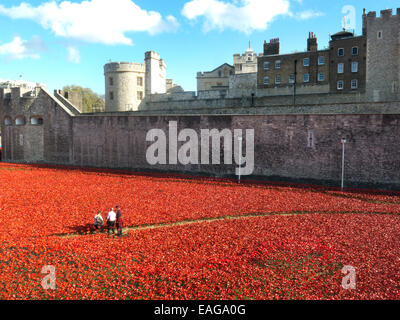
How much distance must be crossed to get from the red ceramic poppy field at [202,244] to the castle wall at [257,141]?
8.60 feet

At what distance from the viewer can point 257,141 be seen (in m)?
24.8

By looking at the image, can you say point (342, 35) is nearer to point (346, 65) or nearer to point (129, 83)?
point (346, 65)

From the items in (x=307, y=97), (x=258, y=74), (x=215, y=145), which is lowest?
(x=215, y=145)

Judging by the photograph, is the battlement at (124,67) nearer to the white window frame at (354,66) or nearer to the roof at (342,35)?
the roof at (342,35)

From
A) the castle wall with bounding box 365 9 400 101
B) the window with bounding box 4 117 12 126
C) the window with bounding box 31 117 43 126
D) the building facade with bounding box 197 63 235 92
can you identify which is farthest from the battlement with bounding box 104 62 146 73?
the castle wall with bounding box 365 9 400 101

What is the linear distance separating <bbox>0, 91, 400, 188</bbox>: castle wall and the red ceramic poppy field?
8.60ft

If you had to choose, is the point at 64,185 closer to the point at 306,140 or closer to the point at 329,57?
the point at 306,140

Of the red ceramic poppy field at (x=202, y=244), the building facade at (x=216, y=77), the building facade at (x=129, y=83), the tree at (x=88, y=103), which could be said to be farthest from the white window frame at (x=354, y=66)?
the tree at (x=88, y=103)

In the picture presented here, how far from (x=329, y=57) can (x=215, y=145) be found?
27.7 metres

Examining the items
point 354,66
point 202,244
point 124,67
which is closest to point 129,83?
point 124,67

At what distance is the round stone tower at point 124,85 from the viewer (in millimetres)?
50844
